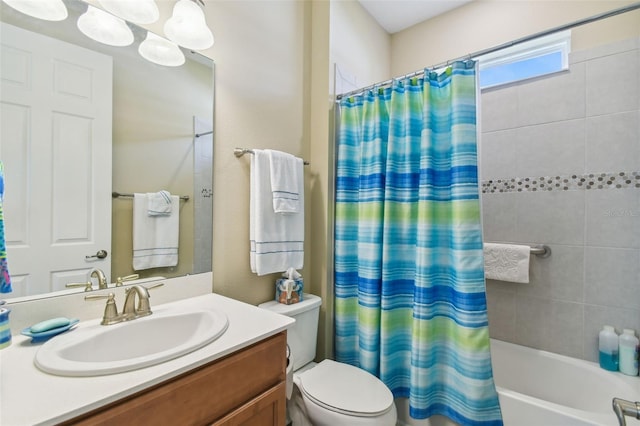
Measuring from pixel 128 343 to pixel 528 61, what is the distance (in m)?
2.71

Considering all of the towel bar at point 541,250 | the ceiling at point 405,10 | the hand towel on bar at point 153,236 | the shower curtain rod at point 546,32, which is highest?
the ceiling at point 405,10

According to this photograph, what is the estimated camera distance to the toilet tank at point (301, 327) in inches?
59.0

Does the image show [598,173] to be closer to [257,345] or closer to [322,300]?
[322,300]

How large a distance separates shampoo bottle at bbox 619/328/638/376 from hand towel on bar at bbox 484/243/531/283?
0.48m

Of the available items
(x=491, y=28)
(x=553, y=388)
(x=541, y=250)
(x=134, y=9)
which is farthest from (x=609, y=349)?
(x=134, y=9)

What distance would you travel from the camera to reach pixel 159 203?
4.05 ft

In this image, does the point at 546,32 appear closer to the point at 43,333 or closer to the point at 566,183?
the point at 566,183

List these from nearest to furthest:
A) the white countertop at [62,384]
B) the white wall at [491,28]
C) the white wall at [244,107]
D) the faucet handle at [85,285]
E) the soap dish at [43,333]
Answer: the white countertop at [62,384], the soap dish at [43,333], the faucet handle at [85,285], the white wall at [244,107], the white wall at [491,28]

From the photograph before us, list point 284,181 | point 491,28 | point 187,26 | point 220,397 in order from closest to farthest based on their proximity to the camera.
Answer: point 220,397 → point 187,26 → point 284,181 → point 491,28

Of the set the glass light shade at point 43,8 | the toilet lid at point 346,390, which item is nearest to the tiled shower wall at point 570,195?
the toilet lid at point 346,390

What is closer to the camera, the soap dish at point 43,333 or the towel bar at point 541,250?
the soap dish at point 43,333

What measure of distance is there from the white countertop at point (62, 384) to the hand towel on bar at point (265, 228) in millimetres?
595

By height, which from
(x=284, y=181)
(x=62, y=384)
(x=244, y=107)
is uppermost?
(x=244, y=107)

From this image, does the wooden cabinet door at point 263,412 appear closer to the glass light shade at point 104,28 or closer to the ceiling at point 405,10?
the glass light shade at point 104,28
